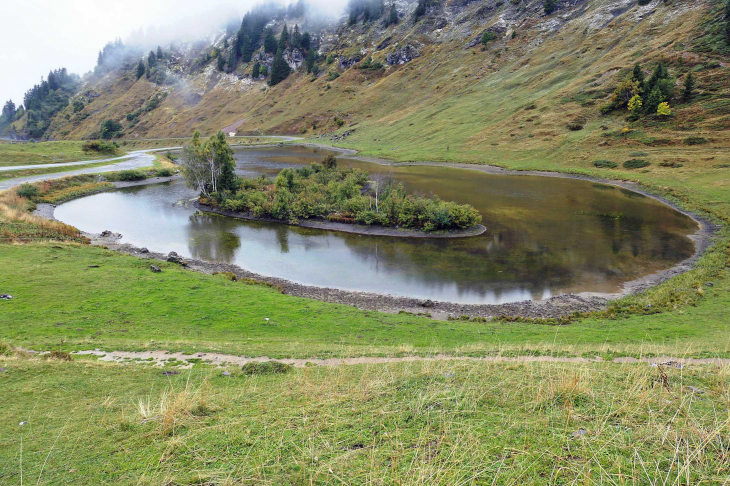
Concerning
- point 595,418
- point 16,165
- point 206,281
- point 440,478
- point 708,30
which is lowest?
point 206,281

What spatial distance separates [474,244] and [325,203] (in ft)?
72.8

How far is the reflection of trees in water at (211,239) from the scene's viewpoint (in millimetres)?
37031

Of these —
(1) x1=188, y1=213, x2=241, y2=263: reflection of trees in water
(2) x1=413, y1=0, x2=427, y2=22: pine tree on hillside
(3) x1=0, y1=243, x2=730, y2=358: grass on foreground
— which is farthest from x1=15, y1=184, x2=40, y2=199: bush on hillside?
(2) x1=413, y1=0, x2=427, y2=22: pine tree on hillside

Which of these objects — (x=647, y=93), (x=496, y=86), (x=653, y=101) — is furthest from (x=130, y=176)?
(x=496, y=86)

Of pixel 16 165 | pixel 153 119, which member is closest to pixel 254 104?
pixel 153 119

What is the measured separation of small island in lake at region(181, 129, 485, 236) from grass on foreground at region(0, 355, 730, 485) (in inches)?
1340

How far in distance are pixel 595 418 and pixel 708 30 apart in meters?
125

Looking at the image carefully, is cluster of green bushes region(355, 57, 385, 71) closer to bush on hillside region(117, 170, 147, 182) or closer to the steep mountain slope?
the steep mountain slope

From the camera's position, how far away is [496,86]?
397ft

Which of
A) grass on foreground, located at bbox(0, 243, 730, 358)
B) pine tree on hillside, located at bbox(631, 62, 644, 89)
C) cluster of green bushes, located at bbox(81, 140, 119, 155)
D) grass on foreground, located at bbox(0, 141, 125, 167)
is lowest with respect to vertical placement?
grass on foreground, located at bbox(0, 243, 730, 358)

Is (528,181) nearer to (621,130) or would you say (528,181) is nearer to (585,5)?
(621,130)

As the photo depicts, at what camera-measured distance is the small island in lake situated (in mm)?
42344

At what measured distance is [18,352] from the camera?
13.0 metres

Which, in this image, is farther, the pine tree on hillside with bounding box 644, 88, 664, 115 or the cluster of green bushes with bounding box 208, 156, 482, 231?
the pine tree on hillside with bounding box 644, 88, 664, 115
